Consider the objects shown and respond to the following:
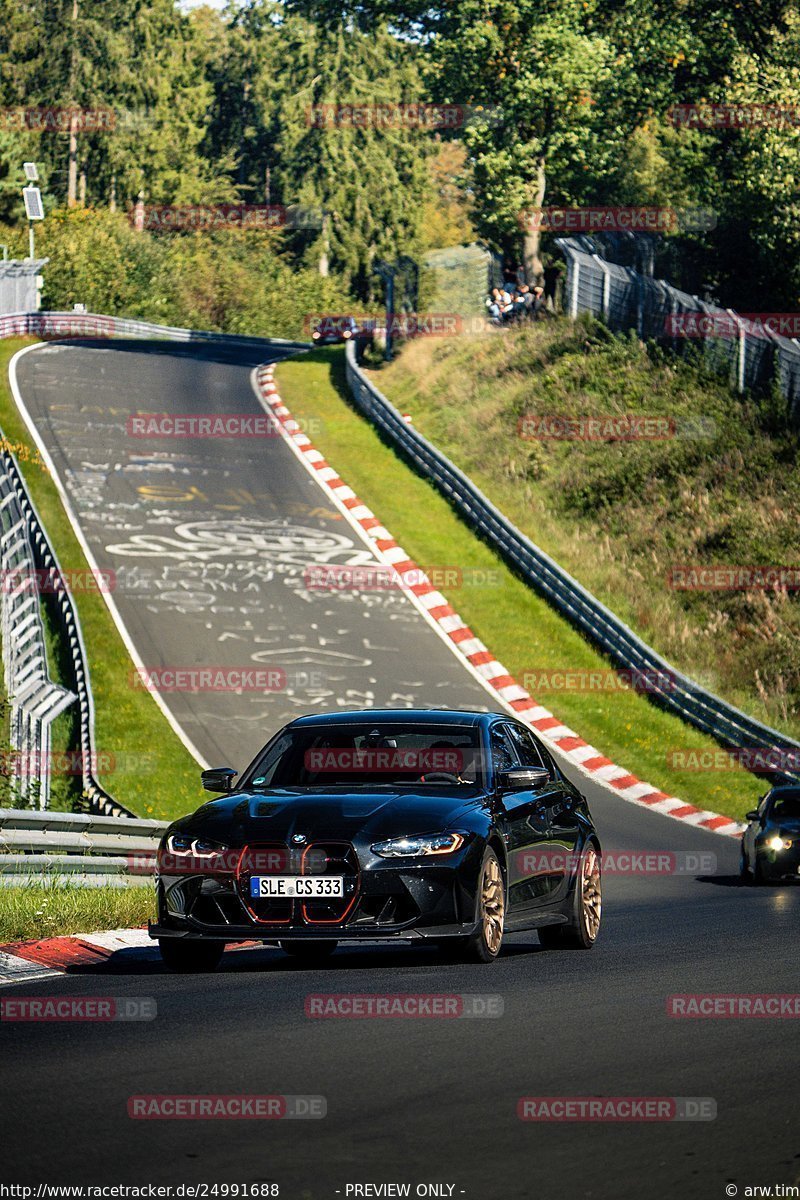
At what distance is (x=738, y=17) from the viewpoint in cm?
5422

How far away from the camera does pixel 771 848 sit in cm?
1880

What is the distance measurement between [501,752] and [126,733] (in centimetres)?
1443

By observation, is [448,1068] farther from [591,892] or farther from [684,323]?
[684,323]

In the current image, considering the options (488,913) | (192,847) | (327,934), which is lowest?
(488,913)

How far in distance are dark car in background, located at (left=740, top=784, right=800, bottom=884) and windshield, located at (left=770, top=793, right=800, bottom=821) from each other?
11 mm

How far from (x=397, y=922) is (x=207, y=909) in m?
1.07

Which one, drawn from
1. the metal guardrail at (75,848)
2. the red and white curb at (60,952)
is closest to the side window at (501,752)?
the red and white curb at (60,952)

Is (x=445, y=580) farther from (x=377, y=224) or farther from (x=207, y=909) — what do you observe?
(x=377, y=224)

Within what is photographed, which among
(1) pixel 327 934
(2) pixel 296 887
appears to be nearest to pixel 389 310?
(2) pixel 296 887

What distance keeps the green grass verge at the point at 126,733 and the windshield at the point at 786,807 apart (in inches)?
292

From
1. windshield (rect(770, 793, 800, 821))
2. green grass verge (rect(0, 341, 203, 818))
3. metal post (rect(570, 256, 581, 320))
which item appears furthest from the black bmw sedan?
metal post (rect(570, 256, 581, 320))

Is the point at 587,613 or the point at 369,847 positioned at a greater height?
the point at 369,847

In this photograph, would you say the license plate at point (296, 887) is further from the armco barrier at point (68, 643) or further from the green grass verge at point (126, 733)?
the green grass verge at point (126, 733)

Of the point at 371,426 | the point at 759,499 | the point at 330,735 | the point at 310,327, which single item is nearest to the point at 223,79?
the point at 310,327
